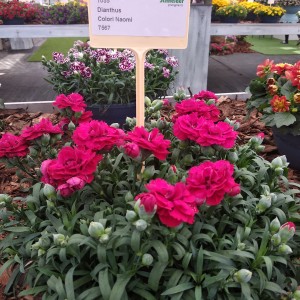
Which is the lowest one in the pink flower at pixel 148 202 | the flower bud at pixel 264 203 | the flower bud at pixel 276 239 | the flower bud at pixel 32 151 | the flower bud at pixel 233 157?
the flower bud at pixel 276 239

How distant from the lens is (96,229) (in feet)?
3.55

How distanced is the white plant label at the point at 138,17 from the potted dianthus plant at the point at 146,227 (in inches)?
16.4

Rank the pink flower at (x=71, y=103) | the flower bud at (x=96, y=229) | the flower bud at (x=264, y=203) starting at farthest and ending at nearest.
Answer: the pink flower at (x=71, y=103), the flower bud at (x=264, y=203), the flower bud at (x=96, y=229)

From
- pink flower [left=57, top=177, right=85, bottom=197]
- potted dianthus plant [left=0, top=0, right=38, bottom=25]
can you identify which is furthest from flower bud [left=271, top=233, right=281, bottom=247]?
potted dianthus plant [left=0, top=0, right=38, bottom=25]

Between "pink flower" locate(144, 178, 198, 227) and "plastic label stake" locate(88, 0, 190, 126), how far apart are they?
29.1 inches

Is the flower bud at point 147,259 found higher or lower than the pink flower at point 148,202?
lower

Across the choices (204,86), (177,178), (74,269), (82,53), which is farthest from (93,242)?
(204,86)

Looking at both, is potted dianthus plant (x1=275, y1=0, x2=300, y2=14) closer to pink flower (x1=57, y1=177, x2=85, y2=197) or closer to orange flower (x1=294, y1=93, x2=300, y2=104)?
orange flower (x1=294, y1=93, x2=300, y2=104)

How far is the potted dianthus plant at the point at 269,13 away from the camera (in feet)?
25.3

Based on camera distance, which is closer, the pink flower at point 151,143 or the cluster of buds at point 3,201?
the pink flower at point 151,143

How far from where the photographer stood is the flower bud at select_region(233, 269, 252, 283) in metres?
1.05

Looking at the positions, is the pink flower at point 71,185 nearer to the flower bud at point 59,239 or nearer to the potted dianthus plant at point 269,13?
the flower bud at point 59,239

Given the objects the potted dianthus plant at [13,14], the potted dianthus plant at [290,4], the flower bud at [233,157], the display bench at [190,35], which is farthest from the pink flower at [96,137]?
the potted dianthus plant at [290,4]

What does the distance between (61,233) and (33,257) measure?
17 centimetres
